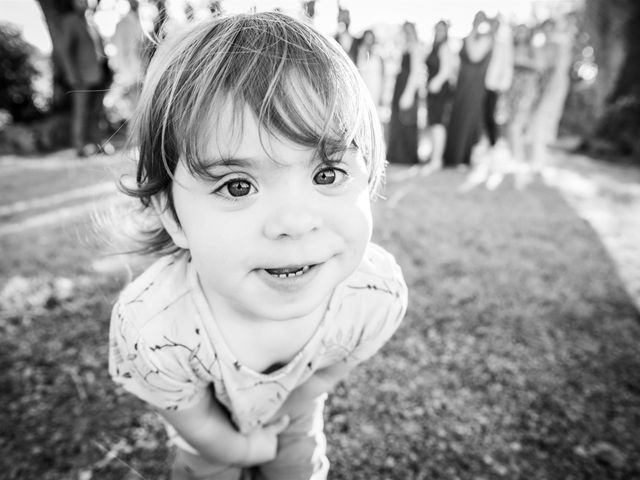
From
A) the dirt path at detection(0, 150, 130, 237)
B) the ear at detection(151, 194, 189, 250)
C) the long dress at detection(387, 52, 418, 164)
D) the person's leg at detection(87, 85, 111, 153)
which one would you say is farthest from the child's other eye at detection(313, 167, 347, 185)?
the person's leg at detection(87, 85, 111, 153)

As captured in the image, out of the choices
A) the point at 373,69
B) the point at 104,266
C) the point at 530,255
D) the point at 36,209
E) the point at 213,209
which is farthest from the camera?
the point at 373,69

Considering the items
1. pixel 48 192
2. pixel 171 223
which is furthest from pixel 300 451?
pixel 48 192

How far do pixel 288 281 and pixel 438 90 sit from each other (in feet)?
22.5

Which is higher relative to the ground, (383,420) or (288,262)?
(288,262)

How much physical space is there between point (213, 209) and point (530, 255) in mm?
3582

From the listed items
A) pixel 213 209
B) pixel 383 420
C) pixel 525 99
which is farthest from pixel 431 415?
pixel 525 99

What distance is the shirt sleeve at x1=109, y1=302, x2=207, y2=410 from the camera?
1089mm

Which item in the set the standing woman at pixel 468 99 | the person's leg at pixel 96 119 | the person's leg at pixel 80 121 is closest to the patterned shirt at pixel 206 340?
the standing woman at pixel 468 99

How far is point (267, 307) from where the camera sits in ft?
3.31

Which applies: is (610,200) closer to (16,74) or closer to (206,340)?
(206,340)

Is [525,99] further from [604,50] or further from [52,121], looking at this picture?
[52,121]

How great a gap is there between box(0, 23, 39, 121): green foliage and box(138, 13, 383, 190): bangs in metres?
10.8

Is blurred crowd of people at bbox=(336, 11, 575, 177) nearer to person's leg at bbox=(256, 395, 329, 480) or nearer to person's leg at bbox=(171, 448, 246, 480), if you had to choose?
person's leg at bbox=(256, 395, 329, 480)

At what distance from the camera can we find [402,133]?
744 centimetres
